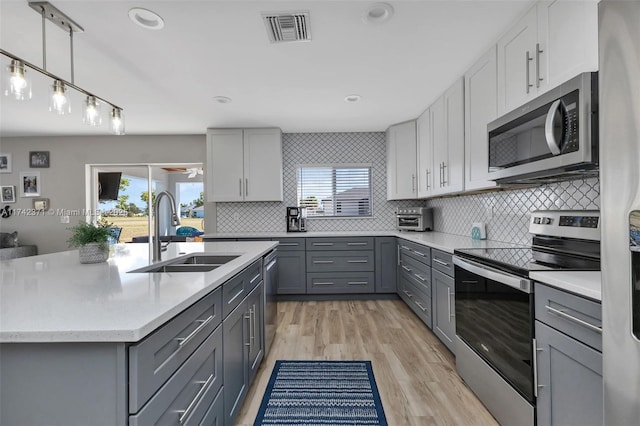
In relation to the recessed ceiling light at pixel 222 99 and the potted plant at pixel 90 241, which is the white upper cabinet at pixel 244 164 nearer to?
the recessed ceiling light at pixel 222 99

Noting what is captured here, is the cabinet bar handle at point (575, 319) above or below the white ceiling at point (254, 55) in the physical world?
below

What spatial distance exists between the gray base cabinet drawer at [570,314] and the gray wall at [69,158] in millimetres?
4831

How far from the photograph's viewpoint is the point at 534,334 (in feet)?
4.54

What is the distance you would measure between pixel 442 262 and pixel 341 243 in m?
1.75

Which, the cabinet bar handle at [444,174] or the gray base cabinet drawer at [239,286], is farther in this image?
the cabinet bar handle at [444,174]

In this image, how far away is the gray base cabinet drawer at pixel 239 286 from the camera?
59.1 inches

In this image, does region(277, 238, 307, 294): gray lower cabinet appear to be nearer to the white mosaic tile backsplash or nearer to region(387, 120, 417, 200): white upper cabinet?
the white mosaic tile backsplash

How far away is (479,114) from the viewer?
243cm

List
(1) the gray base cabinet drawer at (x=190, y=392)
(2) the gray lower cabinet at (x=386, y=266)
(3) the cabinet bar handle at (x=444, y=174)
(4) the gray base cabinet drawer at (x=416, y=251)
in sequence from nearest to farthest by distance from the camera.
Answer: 1. (1) the gray base cabinet drawer at (x=190, y=392)
2. (4) the gray base cabinet drawer at (x=416, y=251)
3. (3) the cabinet bar handle at (x=444, y=174)
4. (2) the gray lower cabinet at (x=386, y=266)

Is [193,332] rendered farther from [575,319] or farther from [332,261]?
[332,261]

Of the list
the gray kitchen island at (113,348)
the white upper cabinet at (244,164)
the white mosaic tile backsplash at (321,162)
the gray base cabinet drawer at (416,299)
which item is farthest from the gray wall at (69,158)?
the gray kitchen island at (113,348)

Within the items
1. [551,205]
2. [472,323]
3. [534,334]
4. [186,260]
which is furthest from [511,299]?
[186,260]

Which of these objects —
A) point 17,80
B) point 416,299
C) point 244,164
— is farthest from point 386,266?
point 17,80

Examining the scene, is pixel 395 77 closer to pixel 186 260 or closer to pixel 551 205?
pixel 551 205
